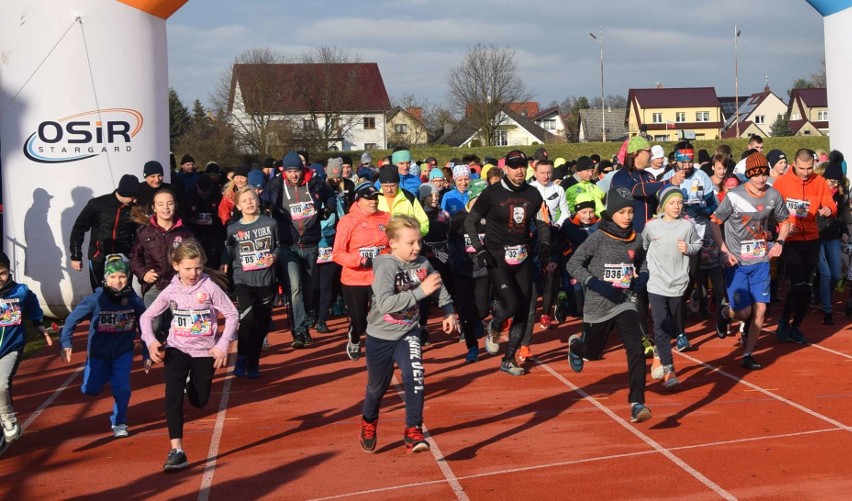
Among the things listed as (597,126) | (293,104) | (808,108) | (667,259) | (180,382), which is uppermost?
(808,108)

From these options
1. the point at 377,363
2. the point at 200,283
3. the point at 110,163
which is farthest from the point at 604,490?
the point at 110,163

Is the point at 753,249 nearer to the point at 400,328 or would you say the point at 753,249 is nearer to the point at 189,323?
the point at 400,328

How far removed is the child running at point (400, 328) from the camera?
25.2ft

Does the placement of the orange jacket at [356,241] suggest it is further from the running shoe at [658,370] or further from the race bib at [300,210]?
the running shoe at [658,370]

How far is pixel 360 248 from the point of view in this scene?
35.5ft

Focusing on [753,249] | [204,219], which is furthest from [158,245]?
[753,249]

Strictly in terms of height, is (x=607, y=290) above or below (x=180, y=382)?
above

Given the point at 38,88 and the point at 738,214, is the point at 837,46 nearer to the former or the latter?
Answer: the point at 738,214

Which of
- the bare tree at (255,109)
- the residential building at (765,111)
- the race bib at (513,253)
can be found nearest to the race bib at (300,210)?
the race bib at (513,253)

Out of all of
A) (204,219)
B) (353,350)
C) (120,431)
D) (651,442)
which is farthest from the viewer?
(204,219)

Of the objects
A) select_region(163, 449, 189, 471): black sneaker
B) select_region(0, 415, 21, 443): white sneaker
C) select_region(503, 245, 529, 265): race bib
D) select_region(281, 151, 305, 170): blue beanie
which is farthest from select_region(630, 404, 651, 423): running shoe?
select_region(281, 151, 305, 170): blue beanie

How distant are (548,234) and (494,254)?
590mm

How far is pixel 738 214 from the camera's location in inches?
432

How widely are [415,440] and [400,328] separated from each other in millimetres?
779
